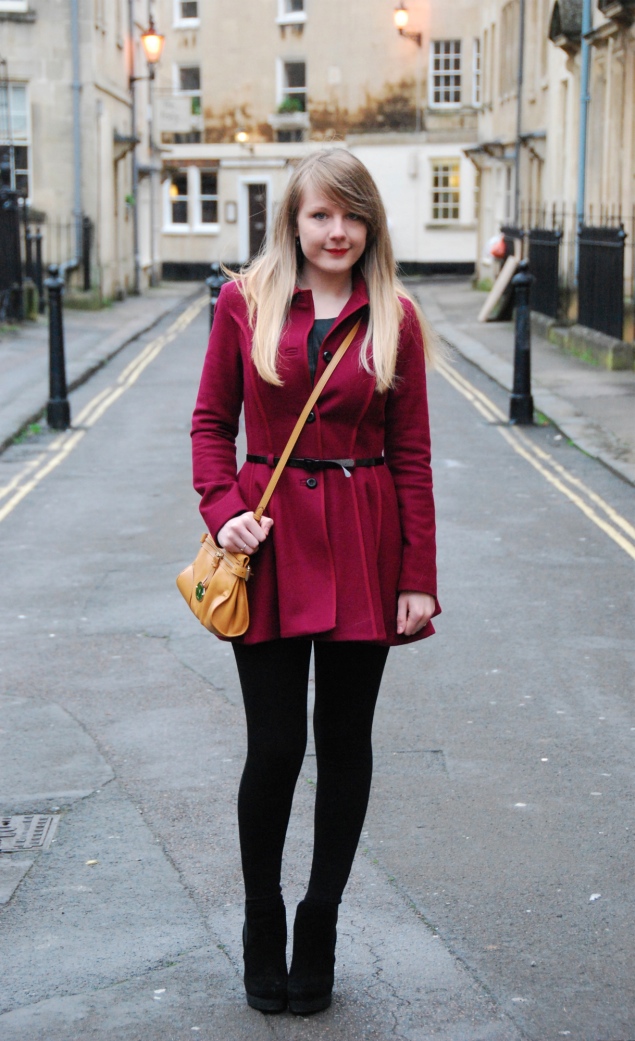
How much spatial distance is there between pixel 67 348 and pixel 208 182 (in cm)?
2696

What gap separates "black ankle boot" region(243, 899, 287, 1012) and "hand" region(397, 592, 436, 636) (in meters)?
0.70

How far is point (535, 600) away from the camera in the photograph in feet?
23.7

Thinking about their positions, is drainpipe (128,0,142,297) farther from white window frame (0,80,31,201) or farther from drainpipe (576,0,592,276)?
drainpipe (576,0,592,276)

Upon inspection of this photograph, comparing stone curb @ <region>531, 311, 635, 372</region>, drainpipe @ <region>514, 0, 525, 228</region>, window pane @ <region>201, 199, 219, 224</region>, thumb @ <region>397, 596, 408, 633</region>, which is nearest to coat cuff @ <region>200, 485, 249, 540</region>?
thumb @ <region>397, 596, 408, 633</region>

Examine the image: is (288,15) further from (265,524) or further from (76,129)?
(265,524)

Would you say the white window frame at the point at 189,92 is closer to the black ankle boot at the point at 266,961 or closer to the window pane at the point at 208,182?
the window pane at the point at 208,182

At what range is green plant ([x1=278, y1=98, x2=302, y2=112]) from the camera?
147ft

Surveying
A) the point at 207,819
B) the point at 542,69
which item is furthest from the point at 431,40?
the point at 207,819

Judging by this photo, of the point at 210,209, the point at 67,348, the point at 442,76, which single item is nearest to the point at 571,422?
the point at 67,348

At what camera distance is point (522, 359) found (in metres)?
13.1

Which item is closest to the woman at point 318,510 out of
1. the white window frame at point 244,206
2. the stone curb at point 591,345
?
the stone curb at point 591,345

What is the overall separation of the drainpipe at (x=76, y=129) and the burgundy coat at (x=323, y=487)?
2470cm

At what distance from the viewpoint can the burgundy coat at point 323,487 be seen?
124 inches

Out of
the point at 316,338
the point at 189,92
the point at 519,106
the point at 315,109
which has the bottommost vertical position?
→ the point at 316,338
